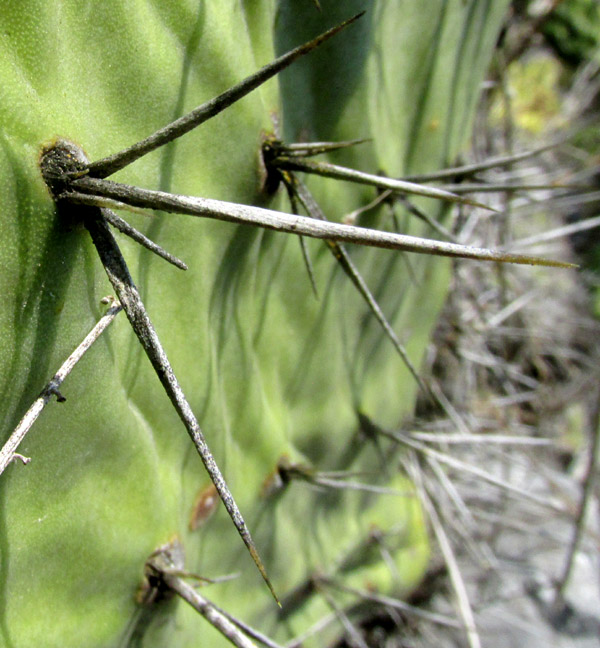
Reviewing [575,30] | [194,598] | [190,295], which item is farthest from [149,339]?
[575,30]

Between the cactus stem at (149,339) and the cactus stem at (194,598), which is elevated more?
the cactus stem at (149,339)

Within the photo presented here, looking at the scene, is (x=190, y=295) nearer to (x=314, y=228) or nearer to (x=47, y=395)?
(x=47, y=395)

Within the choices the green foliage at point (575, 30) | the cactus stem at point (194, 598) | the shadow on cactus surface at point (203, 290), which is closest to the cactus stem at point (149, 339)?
the shadow on cactus surface at point (203, 290)

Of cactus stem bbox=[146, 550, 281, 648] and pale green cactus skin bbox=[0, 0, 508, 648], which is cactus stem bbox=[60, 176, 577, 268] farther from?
cactus stem bbox=[146, 550, 281, 648]

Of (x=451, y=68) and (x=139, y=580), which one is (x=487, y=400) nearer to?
(x=451, y=68)

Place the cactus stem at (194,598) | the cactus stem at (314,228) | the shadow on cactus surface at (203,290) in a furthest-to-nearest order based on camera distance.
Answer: the cactus stem at (194,598) < the shadow on cactus surface at (203,290) < the cactus stem at (314,228)

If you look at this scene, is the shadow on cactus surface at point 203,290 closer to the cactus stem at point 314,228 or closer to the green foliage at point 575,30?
the cactus stem at point 314,228

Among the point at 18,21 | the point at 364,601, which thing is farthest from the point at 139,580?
the point at 364,601
